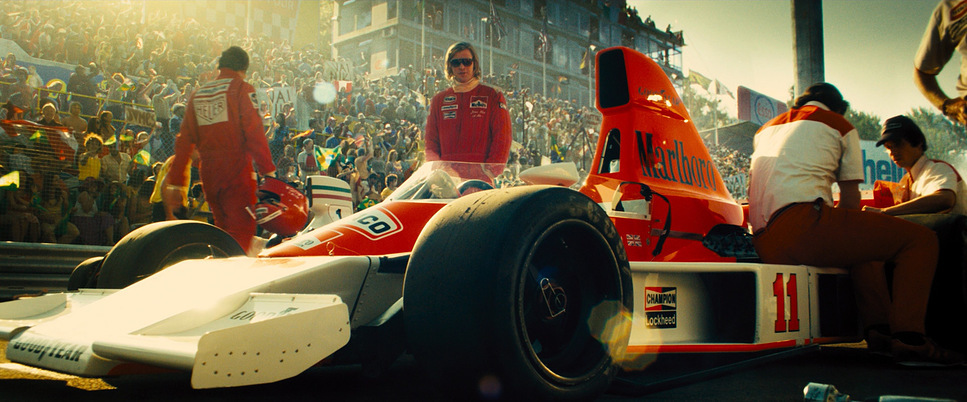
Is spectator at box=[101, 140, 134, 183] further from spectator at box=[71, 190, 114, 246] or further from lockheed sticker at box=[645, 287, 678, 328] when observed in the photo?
lockheed sticker at box=[645, 287, 678, 328]

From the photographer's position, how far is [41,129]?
7402mm

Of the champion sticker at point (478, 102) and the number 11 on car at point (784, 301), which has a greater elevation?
the champion sticker at point (478, 102)

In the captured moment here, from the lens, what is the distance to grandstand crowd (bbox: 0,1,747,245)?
23.8 feet

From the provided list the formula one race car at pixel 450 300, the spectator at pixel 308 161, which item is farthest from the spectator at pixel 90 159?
the formula one race car at pixel 450 300

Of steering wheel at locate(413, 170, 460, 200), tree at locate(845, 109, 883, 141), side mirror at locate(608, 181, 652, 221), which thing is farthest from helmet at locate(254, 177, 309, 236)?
tree at locate(845, 109, 883, 141)

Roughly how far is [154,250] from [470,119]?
7.53 feet

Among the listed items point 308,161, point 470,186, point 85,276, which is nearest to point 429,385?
point 470,186

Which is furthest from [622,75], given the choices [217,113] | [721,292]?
[217,113]

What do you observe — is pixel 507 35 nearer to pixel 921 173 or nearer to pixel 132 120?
pixel 132 120

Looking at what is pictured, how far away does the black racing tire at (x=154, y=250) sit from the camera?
9.53ft

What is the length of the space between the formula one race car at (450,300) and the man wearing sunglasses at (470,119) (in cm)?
116

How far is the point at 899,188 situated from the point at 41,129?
826 centimetres

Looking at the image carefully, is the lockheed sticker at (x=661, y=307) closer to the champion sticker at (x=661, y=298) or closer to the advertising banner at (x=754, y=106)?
the champion sticker at (x=661, y=298)

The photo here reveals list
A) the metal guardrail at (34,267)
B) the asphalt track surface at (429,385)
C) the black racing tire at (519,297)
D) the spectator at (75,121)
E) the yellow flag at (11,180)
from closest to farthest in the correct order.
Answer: the black racing tire at (519,297)
the asphalt track surface at (429,385)
the metal guardrail at (34,267)
the yellow flag at (11,180)
the spectator at (75,121)
